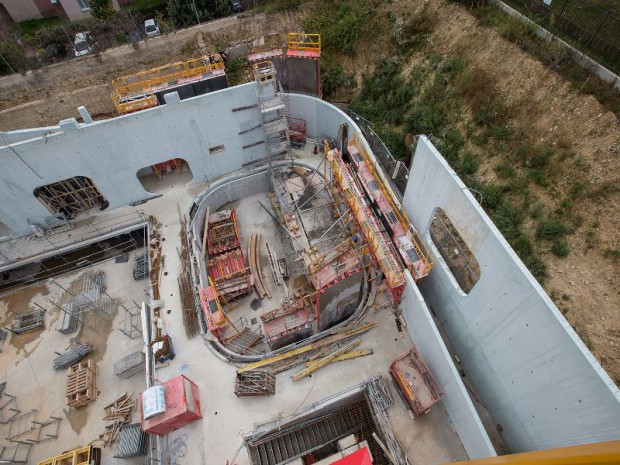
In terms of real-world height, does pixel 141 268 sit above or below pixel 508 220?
above

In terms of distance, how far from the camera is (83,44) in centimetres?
2531

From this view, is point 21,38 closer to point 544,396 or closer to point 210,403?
point 210,403

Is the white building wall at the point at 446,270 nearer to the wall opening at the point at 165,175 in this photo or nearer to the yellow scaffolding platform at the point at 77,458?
the wall opening at the point at 165,175

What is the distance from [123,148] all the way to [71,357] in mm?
10183

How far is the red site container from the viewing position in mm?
11969

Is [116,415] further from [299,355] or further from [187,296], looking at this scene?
[299,355]

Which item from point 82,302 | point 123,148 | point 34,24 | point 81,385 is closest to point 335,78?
point 123,148

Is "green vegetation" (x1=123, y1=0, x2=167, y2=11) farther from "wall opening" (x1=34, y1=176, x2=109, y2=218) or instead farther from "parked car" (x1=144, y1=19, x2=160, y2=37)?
"wall opening" (x1=34, y1=176, x2=109, y2=218)

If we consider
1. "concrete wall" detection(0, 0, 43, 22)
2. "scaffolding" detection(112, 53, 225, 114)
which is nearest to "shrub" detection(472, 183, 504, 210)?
"scaffolding" detection(112, 53, 225, 114)

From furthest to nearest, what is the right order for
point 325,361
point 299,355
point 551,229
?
1. point 299,355
2. point 325,361
3. point 551,229

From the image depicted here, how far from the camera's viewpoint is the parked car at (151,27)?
26.0 meters

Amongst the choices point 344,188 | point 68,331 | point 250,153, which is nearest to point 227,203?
point 250,153

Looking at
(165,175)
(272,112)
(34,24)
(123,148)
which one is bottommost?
(123,148)

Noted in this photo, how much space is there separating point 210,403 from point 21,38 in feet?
105
